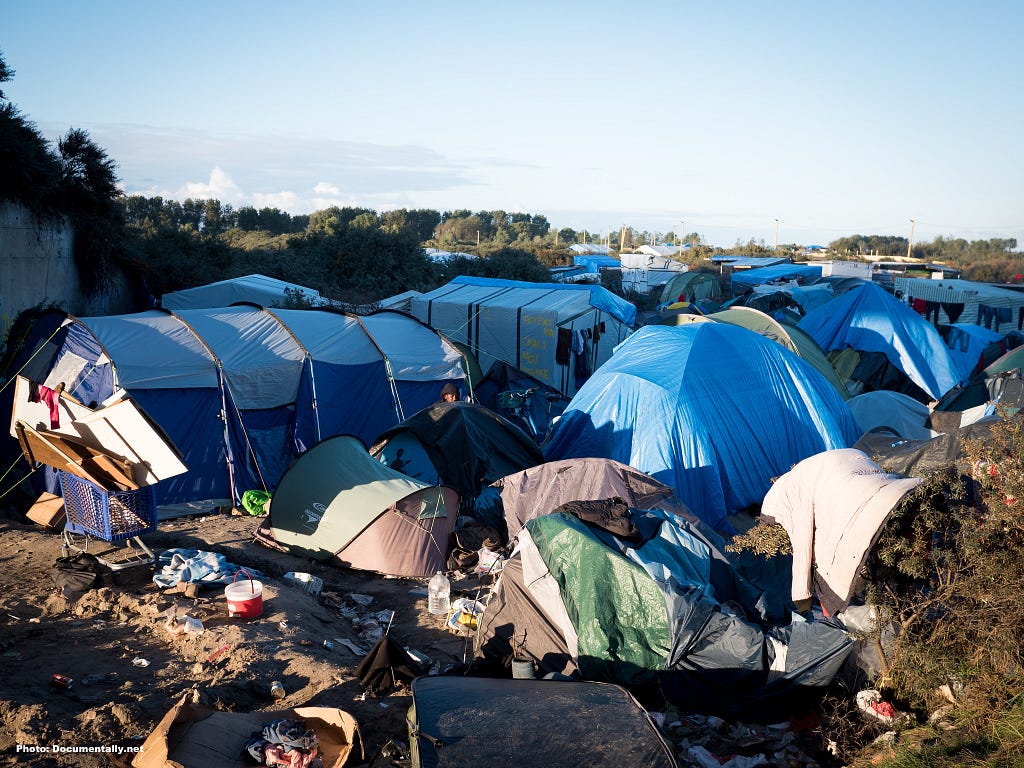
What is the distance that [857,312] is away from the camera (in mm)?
18641

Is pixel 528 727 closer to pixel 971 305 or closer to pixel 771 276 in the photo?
pixel 971 305

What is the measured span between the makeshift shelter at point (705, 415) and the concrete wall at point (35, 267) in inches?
357

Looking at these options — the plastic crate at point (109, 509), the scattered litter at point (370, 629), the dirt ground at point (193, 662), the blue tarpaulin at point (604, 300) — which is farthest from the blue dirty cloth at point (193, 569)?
the blue tarpaulin at point (604, 300)

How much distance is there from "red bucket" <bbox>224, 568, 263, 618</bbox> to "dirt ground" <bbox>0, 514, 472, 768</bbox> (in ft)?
0.22

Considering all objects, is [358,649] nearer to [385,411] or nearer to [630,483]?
[630,483]

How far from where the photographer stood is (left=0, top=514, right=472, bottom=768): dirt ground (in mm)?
4652

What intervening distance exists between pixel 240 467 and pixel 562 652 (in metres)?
5.88

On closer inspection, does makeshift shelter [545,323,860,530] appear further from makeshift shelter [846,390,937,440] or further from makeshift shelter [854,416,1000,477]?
makeshift shelter [846,390,937,440]

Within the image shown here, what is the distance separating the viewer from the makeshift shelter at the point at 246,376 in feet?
31.7

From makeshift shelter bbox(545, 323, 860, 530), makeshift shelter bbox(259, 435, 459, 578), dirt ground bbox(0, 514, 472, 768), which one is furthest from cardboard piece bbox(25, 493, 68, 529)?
makeshift shelter bbox(545, 323, 860, 530)

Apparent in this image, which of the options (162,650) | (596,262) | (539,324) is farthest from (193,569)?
(596,262)

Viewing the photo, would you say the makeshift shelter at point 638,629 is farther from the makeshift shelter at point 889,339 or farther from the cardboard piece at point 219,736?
the makeshift shelter at point 889,339

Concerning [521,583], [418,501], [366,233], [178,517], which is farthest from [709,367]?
[366,233]

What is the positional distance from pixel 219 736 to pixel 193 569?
2.77 m
